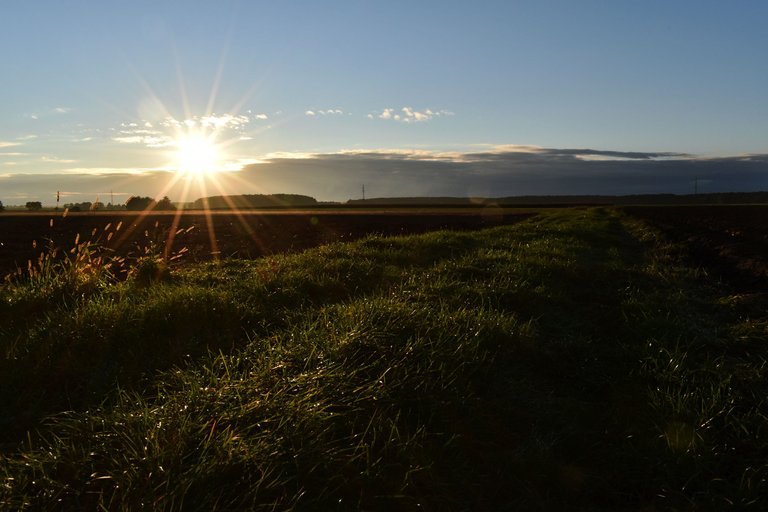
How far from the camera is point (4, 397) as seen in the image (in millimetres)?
3975

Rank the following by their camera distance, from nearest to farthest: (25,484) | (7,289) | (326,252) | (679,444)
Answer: (25,484), (679,444), (7,289), (326,252)

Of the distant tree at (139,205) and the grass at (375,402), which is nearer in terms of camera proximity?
the grass at (375,402)

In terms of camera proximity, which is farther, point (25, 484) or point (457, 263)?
point (457, 263)

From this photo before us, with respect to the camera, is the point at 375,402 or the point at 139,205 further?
the point at 139,205

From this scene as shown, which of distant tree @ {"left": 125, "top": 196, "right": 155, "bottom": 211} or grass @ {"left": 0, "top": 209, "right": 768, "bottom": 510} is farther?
distant tree @ {"left": 125, "top": 196, "right": 155, "bottom": 211}

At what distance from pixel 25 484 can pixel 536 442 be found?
281 centimetres

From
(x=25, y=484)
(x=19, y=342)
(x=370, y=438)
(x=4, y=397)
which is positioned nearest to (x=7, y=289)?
(x=19, y=342)

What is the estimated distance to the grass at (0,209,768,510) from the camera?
8.68 feet

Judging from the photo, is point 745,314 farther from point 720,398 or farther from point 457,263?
point 457,263

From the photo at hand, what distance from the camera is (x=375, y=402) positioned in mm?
3324

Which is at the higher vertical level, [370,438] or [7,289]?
[7,289]

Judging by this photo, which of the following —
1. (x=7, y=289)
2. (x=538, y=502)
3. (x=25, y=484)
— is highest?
(x=7, y=289)

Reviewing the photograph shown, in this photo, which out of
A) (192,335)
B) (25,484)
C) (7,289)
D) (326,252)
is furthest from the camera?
(326,252)

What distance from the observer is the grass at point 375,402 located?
2.65 meters
